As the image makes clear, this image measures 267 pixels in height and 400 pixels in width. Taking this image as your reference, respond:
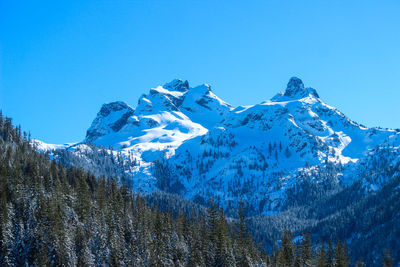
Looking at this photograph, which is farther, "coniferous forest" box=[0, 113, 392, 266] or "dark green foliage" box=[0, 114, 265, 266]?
"coniferous forest" box=[0, 113, 392, 266]

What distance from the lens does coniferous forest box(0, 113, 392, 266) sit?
86000 millimetres

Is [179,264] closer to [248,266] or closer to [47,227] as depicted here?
[248,266]

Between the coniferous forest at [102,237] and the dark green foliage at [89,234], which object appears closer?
the dark green foliage at [89,234]

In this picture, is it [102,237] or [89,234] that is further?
[89,234]

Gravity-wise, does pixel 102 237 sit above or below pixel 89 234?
below

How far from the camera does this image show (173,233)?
353 ft

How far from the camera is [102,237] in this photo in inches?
3684

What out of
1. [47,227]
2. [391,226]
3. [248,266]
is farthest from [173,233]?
[391,226]

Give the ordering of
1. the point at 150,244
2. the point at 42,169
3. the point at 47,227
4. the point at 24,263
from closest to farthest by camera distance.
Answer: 1. the point at 24,263
2. the point at 47,227
3. the point at 150,244
4. the point at 42,169

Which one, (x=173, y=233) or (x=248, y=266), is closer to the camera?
(x=248, y=266)

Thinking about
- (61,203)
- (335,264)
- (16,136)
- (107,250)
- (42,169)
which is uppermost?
(16,136)

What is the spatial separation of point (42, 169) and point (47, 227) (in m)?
47.9

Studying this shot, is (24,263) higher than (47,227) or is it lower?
lower

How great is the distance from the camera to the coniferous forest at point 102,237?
8600 cm
